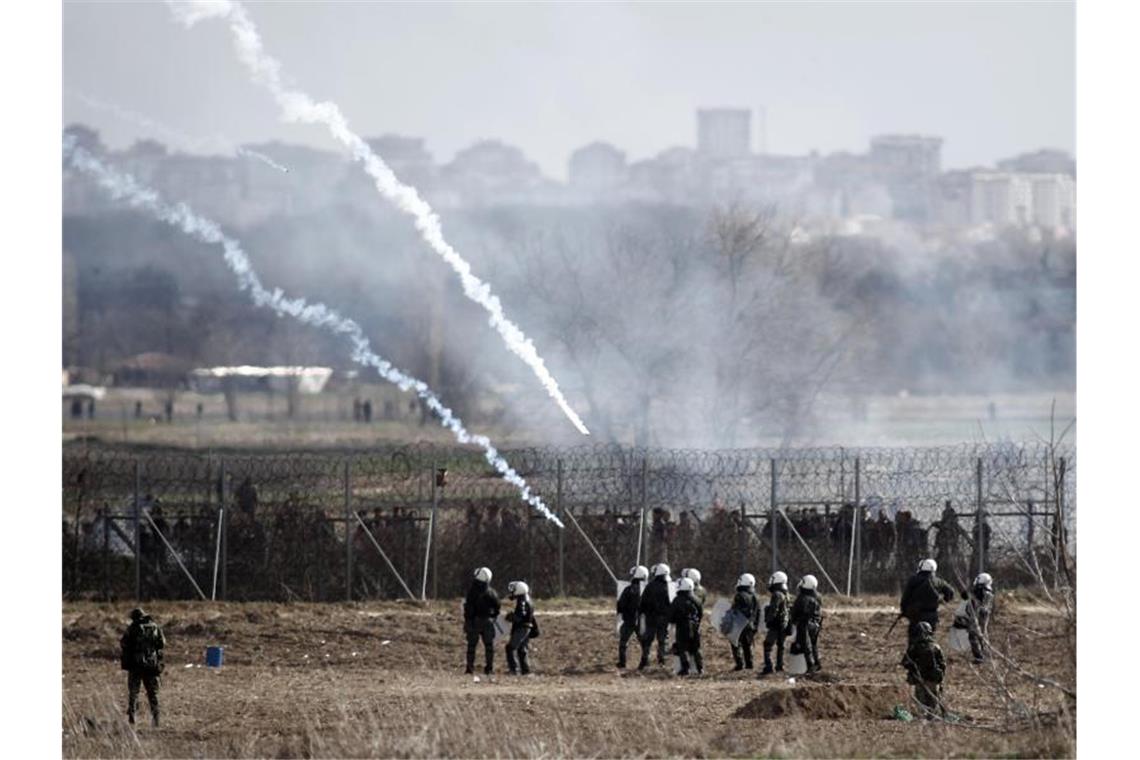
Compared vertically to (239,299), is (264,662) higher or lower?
lower

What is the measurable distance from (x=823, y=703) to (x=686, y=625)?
318 cm

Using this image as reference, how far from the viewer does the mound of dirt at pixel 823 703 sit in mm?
19844

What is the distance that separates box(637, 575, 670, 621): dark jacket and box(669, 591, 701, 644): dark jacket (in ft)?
0.96

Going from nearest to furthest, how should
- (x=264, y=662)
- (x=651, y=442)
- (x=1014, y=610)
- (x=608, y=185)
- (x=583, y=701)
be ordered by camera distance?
(x=583, y=701) → (x=264, y=662) → (x=1014, y=610) → (x=651, y=442) → (x=608, y=185)

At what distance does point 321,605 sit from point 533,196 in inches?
1059

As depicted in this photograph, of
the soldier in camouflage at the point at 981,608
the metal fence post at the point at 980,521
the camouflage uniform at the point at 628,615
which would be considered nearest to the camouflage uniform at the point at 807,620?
the soldier in camouflage at the point at 981,608

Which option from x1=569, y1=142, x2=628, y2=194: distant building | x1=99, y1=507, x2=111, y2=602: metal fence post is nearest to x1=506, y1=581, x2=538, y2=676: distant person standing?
x1=99, y1=507, x2=111, y2=602: metal fence post

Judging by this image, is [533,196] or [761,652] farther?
[533,196]

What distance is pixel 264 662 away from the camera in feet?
79.1

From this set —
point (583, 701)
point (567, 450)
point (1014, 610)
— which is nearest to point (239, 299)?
point (567, 450)

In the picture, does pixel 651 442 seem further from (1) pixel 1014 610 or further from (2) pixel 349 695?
(2) pixel 349 695

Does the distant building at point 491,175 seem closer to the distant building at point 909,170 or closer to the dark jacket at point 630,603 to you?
the distant building at point 909,170

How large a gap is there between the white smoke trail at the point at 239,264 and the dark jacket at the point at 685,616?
17.9 m

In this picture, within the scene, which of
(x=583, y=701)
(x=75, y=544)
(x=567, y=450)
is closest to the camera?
(x=583, y=701)
